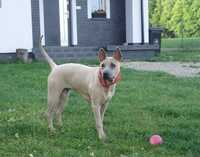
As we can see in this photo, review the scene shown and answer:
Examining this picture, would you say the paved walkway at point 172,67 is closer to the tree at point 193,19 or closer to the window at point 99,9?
the window at point 99,9

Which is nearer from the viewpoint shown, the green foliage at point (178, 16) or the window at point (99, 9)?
the window at point (99, 9)

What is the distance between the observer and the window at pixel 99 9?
68.5 ft

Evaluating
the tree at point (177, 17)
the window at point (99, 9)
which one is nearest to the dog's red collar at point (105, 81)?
the window at point (99, 9)

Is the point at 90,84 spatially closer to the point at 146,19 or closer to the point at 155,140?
the point at 155,140

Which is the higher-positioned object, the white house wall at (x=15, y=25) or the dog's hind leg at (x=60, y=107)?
the white house wall at (x=15, y=25)

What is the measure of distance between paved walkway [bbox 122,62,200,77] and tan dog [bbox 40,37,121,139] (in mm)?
7131

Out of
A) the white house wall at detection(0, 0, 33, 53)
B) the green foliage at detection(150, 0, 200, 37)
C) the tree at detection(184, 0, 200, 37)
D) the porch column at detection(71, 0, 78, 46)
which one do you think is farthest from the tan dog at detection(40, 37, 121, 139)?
the tree at detection(184, 0, 200, 37)

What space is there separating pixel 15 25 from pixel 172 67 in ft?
16.1

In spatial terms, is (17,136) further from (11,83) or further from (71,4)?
(71,4)

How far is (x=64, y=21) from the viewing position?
785 inches

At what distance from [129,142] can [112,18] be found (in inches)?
599

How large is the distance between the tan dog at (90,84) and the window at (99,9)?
13.7 metres

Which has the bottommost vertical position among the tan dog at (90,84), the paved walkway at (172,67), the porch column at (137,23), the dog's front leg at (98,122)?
the paved walkway at (172,67)

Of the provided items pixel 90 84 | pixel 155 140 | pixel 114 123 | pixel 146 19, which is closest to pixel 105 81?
pixel 90 84
